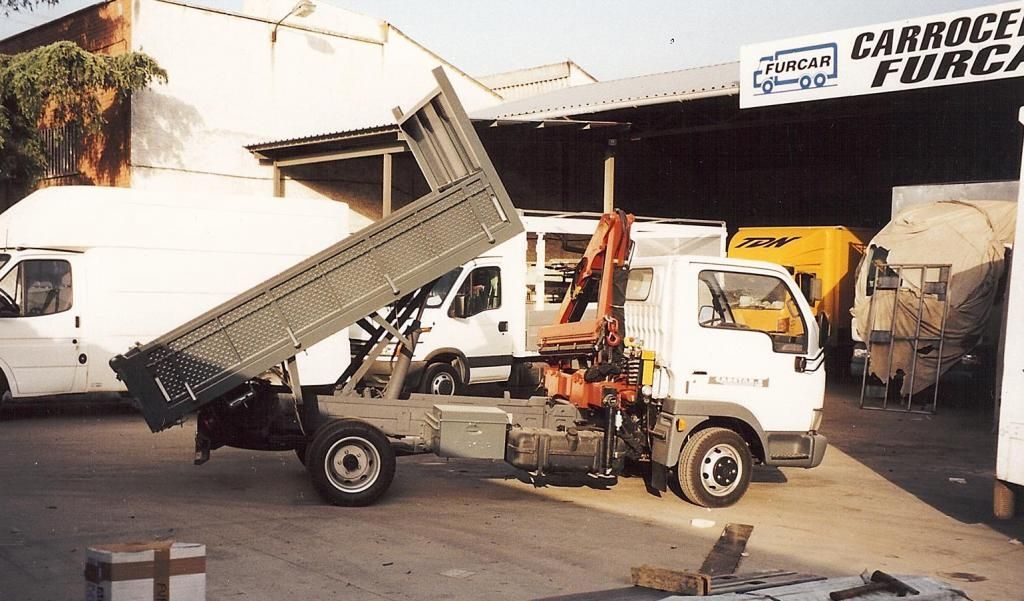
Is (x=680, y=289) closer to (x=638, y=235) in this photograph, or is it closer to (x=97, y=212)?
(x=97, y=212)

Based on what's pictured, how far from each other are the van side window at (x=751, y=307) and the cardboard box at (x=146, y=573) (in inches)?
233

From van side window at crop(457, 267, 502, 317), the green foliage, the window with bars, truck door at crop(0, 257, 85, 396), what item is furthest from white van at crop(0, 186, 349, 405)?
the window with bars

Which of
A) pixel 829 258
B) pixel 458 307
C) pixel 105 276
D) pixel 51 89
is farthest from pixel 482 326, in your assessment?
pixel 51 89

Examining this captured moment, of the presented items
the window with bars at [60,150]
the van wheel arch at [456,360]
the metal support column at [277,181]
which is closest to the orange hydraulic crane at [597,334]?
the van wheel arch at [456,360]

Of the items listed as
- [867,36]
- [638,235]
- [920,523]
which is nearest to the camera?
[920,523]

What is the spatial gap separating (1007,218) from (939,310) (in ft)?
6.29

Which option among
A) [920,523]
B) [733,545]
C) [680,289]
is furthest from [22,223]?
[920,523]

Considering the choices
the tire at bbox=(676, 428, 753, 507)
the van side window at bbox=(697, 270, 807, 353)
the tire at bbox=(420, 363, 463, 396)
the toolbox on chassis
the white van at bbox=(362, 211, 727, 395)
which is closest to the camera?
the toolbox on chassis

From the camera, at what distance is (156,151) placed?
81.8 ft

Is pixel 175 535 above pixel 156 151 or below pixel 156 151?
below

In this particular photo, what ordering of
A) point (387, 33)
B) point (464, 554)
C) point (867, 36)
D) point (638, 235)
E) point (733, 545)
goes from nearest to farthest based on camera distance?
point (464, 554)
point (733, 545)
point (867, 36)
point (638, 235)
point (387, 33)

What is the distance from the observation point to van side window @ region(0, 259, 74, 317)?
13852 mm

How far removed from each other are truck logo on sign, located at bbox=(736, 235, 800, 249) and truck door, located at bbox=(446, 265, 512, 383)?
8.79 meters

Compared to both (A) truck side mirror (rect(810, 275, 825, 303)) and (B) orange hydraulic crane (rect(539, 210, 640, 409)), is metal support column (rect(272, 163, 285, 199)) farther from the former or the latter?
(A) truck side mirror (rect(810, 275, 825, 303))
